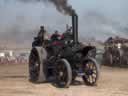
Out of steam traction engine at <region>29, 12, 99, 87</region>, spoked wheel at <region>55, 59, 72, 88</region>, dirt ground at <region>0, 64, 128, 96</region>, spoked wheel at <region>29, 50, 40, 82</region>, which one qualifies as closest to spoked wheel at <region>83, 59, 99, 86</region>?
steam traction engine at <region>29, 12, 99, 87</region>

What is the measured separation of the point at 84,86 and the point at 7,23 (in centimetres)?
4089

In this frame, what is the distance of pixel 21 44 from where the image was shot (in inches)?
2089

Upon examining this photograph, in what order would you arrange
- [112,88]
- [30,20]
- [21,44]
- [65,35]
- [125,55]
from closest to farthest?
[112,88]
[65,35]
[125,55]
[21,44]
[30,20]

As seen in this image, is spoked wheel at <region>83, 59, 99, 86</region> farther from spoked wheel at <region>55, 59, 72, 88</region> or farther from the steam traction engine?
spoked wheel at <region>55, 59, 72, 88</region>

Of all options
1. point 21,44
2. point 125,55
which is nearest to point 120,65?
point 125,55

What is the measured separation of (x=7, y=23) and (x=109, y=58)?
29287 millimetres

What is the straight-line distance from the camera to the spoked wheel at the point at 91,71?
15907mm

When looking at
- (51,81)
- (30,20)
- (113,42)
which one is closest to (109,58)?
(113,42)

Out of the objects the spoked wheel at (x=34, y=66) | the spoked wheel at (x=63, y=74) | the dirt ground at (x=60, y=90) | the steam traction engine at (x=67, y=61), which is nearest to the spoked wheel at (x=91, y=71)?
the steam traction engine at (x=67, y=61)

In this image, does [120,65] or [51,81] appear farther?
[120,65]

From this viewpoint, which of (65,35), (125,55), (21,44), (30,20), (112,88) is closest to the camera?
(112,88)

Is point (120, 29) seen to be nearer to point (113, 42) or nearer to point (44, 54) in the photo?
point (113, 42)

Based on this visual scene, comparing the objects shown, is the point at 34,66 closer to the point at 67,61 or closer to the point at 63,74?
the point at 67,61

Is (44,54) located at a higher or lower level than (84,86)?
higher
